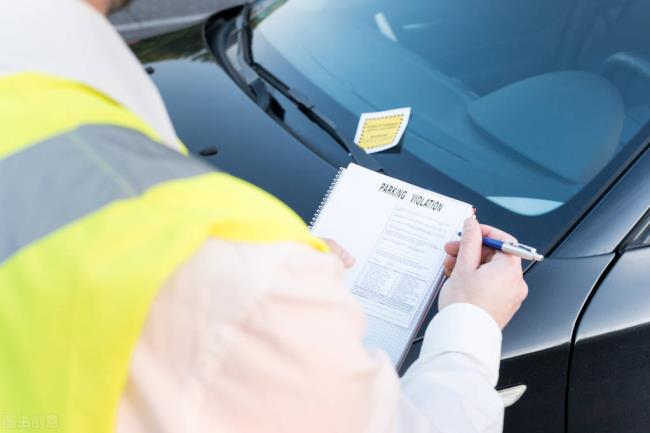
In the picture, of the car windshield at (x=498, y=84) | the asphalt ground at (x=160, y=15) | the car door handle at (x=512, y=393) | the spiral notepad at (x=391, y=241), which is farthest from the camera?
the asphalt ground at (x=160, y=15)

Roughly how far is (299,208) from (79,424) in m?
1.01

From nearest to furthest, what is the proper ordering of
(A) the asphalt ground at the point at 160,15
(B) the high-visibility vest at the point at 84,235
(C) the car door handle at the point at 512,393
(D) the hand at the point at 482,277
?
(B) the high-visibility vest at the point at 84,235, (D) the hand at the point at 482,277, (C) the car door handle at the point at 512,393, (A) the asphalt ground at the point at 160,15

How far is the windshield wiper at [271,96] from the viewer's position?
1.77 metres

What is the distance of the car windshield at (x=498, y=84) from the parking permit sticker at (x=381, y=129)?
0.9 inches

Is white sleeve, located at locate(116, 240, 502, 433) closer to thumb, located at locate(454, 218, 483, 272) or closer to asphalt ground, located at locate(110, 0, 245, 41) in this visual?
thumb, located at locate(454, 218, 483, 272)

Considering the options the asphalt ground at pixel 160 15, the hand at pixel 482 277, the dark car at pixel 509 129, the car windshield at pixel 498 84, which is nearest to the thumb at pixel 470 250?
the hand at pixel 482 277

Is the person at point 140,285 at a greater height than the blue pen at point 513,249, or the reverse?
the person at point 140,285

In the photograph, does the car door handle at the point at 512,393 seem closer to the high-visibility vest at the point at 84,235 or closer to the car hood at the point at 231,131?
the car hood at the point at 231,131

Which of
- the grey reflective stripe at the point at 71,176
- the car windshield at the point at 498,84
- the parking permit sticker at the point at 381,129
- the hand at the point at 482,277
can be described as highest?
the grey reflective stripe at the point at 71,176

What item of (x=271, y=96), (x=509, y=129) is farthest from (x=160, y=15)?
(x=509, y=129)

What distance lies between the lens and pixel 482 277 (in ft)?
3.69

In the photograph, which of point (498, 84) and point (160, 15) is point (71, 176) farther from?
point (160, 15)

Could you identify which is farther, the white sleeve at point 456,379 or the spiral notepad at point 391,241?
the spiral notepad at point 391,241

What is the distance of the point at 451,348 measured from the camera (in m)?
1.01
